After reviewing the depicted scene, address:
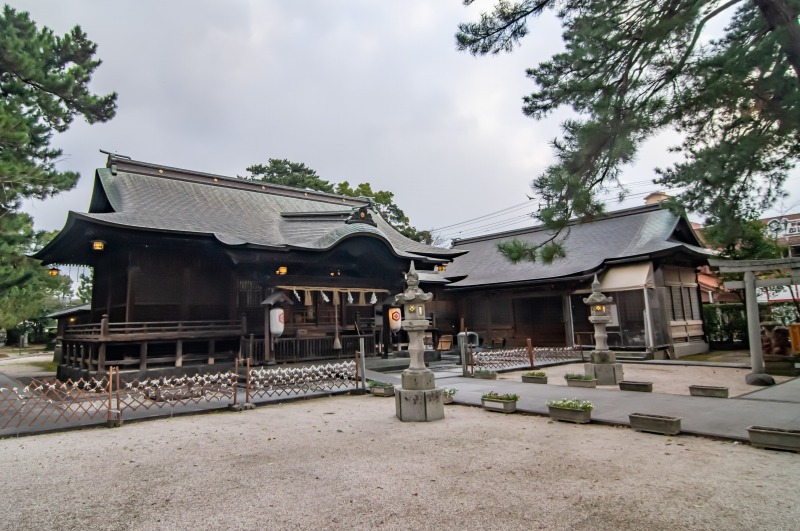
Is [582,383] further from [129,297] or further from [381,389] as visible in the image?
[129,297]

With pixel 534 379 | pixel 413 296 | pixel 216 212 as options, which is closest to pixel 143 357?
pixel 216 212

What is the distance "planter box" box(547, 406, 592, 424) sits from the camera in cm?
779

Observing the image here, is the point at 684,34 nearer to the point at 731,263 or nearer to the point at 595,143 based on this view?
the point at 595,143

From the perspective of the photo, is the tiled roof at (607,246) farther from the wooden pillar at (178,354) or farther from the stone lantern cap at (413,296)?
the wooden pillar at (178,354)

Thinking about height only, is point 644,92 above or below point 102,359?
above

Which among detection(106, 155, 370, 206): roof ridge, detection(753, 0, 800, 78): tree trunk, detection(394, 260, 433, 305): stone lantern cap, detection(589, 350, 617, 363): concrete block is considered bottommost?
detection(589, 350, 617, 363): concrete block

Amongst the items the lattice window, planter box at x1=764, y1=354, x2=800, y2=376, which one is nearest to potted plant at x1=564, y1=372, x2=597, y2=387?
planter box at x1=764, y1=354, x2=800, y2=376

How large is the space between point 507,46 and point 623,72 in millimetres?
1717

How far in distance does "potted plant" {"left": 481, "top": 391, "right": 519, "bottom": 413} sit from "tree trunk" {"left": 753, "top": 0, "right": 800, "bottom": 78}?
670 centimetres

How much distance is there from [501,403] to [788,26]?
283 inches

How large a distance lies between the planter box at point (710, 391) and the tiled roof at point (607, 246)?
9.24 metres

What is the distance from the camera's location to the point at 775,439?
580 centimetres

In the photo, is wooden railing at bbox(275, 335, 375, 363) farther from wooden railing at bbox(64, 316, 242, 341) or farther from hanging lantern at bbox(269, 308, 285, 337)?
wooden railing at bbox(64, 316, 242, 341)

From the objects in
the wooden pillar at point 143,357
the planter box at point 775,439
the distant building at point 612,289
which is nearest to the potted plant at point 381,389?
the wooden pillar at point 143,357
